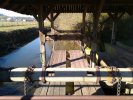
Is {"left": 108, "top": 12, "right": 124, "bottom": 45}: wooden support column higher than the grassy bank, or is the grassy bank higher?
{"left": 108, "top": 12, "right": 124, "bottom": 45}: wooden support column

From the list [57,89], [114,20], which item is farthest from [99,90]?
[114,20]

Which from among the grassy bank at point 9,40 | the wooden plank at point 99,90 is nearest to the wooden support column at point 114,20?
the wooden plank at point 99,90

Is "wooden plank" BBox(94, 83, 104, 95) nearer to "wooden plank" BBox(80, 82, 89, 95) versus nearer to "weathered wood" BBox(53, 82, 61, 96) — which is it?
"wooden plank" BBox(80, 82, 89, 95)

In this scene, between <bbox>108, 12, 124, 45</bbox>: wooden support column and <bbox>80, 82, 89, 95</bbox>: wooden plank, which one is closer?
<bbox>80, 82, 89, 95</bbox>: wooden plank

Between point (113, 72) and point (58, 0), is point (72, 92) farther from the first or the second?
point (113, 72)

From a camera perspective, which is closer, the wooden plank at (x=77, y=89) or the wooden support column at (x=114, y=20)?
the wooden plank at (x=77, y=89)

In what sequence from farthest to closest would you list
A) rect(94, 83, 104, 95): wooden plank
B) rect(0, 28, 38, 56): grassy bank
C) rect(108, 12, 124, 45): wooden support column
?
rect(0, 28, 38, 56): grassy bank → rect(108, 12, 124, 45): wooden support column → rect(94, 83, 104, 95): wooden plank

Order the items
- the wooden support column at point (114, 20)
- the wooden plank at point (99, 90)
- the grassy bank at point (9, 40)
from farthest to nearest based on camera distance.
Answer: the grassy bank at point (9, 40) → the wooden support column at point (114, 20) → the wooden plank at point (99, 90)

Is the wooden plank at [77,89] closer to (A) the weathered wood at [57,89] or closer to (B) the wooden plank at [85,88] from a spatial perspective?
(B) the wooden plank at [85,88]

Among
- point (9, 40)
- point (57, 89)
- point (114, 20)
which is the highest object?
point (114, 20)

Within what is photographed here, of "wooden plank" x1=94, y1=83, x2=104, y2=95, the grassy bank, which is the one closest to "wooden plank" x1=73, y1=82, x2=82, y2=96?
"wooden plank" x1=94, y1=83, x2=104, y2=95

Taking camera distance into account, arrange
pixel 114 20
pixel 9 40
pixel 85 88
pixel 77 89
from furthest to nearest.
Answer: pixel 9 40 → pixel 114 20 → pixel 85 88 → pixel 77 89

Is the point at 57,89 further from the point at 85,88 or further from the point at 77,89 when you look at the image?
the point at 85,88

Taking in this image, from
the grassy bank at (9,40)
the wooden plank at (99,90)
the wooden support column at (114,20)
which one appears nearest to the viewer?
the wooden plank at (99,90)
